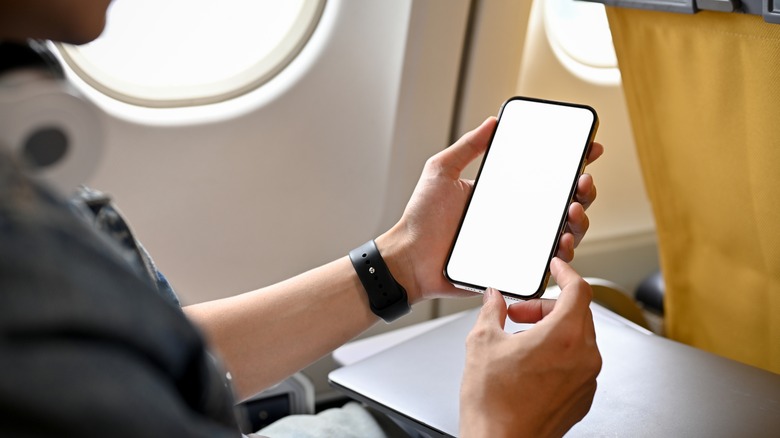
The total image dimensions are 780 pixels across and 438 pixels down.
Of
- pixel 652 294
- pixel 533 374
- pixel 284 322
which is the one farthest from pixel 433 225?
pixel 652 294

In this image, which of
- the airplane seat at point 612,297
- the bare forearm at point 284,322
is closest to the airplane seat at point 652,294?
the airplane seat at point 612,297

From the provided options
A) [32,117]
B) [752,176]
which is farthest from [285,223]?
[32,117]

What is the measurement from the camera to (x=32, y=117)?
38 cm

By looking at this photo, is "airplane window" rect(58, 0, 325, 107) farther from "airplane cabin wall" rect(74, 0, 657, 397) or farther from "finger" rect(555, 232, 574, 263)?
"finger" rect(555, 232, 574, 263)

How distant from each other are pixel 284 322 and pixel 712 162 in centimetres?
57

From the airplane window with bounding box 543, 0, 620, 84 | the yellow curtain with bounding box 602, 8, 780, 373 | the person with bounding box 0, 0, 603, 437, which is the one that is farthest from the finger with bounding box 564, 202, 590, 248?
the airplane window with bounding box 543, 0, 620, 84

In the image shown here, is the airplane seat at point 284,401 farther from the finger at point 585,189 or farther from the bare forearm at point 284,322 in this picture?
the finger at point 585,189

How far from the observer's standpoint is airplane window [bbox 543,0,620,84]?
1.58 metres

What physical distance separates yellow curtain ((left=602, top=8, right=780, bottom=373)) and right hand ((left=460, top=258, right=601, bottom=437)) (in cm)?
37

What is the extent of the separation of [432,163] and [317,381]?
2.12 ft

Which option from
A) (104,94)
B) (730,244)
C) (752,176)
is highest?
(104,94)

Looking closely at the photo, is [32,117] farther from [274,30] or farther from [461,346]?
[274,30]

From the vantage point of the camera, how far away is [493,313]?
0.75 metres

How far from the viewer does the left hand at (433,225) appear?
39.4 inches
